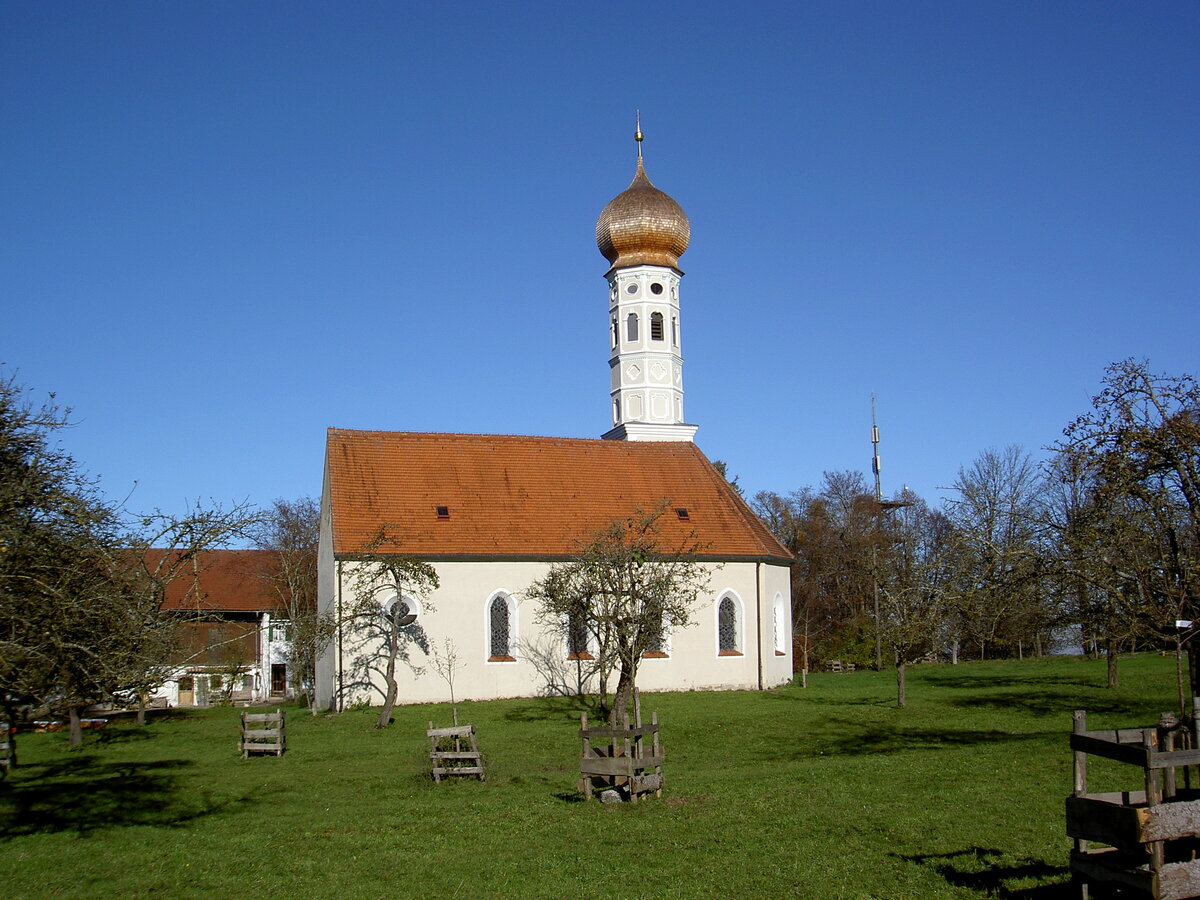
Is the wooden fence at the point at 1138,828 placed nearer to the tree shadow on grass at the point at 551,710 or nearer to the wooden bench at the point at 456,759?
the wooden bench at the point at 456,759

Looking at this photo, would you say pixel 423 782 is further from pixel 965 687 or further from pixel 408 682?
pixel 965 687

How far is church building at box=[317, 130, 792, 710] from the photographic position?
117ft

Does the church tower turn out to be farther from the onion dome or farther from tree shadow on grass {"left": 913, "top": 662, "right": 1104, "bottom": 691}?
tree shadow on grass {"left": 913, "top": 662, "right": 1104, "bottom": 691}

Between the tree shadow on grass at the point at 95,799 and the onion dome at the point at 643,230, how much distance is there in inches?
1281

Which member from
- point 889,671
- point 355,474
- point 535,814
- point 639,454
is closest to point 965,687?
point 889,671

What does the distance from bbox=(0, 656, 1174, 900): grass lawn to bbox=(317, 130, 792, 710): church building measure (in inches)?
253

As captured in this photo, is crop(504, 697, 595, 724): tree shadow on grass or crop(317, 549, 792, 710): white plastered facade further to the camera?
crop(317, 549, 792, 710): white plastered facade

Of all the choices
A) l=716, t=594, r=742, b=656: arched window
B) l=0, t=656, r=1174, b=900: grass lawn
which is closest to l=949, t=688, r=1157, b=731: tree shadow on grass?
l=0, t=656, r=1174, b=900: grass lawn

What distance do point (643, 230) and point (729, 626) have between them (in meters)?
19.3

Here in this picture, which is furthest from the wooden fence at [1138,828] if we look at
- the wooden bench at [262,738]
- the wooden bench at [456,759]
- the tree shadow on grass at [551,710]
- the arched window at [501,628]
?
the arched window at [501,628]

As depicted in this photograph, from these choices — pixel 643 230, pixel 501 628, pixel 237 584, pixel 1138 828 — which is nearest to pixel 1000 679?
pixel 501 628

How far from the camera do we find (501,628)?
122 ft

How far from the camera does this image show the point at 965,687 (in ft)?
123

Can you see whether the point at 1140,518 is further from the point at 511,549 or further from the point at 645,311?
the point at 645,311
